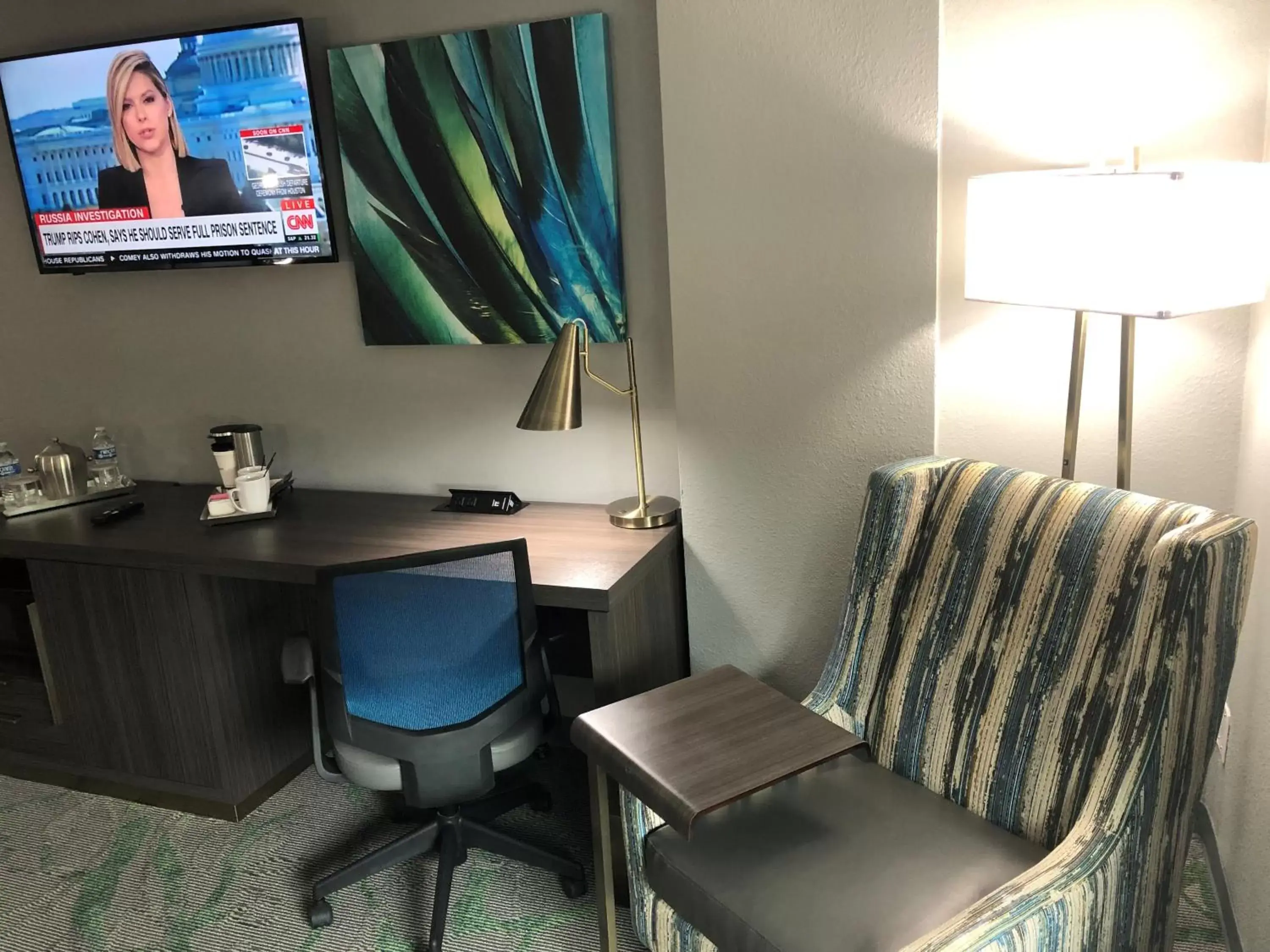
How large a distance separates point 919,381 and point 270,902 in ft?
5.94

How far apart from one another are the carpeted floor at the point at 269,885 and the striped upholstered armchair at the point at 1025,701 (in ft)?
Result: 1.60

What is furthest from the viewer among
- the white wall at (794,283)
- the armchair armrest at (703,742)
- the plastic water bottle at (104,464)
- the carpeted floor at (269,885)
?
the plastic water bottle at (104,464)

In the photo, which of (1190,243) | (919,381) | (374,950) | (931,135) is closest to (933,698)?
(919,381)

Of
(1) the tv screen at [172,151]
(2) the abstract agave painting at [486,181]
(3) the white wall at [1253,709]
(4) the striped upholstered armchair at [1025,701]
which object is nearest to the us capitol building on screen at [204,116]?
(1) the tv screen at [172,151]

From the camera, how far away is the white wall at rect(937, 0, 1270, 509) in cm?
185

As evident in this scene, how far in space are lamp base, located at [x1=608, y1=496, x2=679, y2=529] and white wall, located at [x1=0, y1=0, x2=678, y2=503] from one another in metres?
0.11

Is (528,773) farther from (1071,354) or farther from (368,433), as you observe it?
(1071,354)

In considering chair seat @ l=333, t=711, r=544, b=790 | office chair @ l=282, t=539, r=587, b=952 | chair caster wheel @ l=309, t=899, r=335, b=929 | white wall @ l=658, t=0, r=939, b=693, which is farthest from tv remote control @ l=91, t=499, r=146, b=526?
white wall @ l=658, t=0, r=939, b=693

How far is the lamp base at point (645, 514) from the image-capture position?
239 centimetres

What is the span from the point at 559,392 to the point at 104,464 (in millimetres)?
1626

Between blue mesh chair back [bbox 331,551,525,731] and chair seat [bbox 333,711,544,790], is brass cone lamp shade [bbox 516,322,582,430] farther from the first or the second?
chair seat [bbox 333,711,544,790]

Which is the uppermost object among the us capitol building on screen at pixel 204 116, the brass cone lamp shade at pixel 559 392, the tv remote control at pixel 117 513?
the us capitol building on screen at pixel 204 116

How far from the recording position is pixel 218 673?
99.9 inches

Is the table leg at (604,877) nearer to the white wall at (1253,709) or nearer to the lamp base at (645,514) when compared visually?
the lamp base at (645,514)
